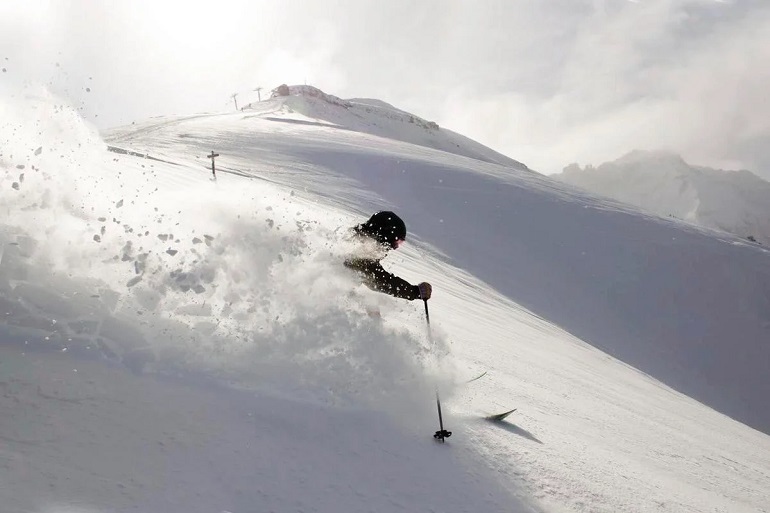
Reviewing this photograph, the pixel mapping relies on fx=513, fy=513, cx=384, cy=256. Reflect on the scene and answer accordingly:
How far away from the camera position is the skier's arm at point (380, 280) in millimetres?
5391

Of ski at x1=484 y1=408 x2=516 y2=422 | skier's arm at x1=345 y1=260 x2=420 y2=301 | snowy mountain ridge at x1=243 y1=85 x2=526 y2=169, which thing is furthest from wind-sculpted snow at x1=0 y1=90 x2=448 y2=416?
snowy mountain ridge at x1=243 y1=85 x2=526 y2=169

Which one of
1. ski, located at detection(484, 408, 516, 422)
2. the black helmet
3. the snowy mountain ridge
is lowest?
ski, located at detection(484, 408, 516, 422)

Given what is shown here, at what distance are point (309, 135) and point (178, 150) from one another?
1323 cm

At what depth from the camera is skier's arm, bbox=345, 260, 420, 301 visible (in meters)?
5.39

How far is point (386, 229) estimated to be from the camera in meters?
5.42

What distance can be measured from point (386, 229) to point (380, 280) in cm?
54

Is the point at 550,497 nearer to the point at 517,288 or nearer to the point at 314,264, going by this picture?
the point at 314,264

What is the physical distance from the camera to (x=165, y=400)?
3.39 meters

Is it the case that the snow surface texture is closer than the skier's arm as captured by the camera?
Yes

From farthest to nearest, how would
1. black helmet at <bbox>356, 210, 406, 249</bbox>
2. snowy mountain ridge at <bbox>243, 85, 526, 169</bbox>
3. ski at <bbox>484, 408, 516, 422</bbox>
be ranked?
snowy mountain ridge at <bbox>243, 85, 526, 169</bbox>, black helmet at <bbox>356, 210, 406, 249</bbox>, ski at <bbox>484, 408, 516, 422</bbox>

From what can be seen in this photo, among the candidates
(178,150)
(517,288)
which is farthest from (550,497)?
(178,150)

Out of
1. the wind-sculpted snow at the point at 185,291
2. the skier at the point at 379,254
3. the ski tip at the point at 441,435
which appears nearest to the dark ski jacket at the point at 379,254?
the skier at the point at 379,254

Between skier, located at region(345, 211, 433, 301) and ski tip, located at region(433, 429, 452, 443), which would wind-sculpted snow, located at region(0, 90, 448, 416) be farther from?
ski tip, located at region(433, 429, 452, 443)

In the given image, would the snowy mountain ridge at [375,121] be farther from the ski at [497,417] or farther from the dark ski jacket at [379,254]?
the ski at [497,417]
